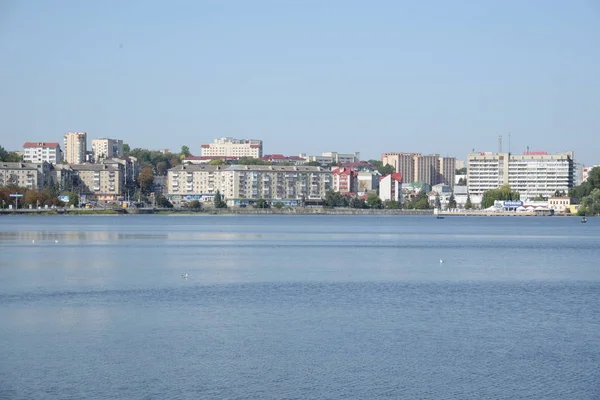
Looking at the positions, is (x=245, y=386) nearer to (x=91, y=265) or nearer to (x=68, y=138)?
(x=91, y=265)

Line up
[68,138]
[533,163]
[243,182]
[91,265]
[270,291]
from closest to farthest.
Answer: [270,291], [91,265], [243,182], [533,163], [68,138]

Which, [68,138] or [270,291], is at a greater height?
[68,138]

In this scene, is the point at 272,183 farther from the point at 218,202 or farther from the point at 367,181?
the point at 367,181

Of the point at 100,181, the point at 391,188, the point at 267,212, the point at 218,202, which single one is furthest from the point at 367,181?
the point at 100,181

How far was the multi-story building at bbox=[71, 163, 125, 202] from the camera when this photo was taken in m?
127

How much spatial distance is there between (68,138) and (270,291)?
145276 mm

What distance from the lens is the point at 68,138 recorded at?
530 ft

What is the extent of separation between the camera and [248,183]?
127062mm

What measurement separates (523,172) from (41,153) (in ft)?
240

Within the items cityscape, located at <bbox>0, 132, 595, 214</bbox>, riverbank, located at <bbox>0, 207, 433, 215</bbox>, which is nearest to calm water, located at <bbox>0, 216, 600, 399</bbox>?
riverbank, located at <bbox>0, 207, 433, 215</bbox>

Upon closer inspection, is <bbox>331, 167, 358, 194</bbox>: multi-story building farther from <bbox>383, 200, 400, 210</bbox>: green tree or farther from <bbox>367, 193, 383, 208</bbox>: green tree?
<bbox>367, 193, 383, 208</bbox>: green tree

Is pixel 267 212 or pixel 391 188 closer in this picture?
pixel 267 212

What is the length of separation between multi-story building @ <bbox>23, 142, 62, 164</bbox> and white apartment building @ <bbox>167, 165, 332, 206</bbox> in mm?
23532

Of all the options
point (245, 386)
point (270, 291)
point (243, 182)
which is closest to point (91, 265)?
point (270, 291)
